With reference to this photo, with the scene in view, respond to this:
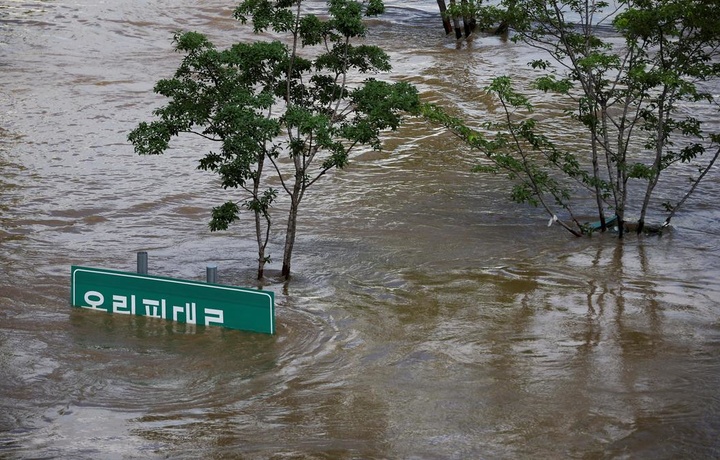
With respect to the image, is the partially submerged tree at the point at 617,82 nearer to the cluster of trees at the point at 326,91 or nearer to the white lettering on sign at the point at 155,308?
the cluster of trees at the point at 326,91

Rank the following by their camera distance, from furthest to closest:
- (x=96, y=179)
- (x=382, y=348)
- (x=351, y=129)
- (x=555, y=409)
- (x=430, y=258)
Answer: (x=96, y=179) → (x=430, y=258) → (x=351, y=129) → (x=382, y=348) → (x=555, y=409)

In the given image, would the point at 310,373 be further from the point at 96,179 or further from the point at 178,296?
the point at 96,179

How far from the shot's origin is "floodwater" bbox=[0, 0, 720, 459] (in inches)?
311

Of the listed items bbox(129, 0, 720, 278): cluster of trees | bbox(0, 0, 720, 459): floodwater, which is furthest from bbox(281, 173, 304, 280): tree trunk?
bbox(0, 0, 720, 459): floodwater

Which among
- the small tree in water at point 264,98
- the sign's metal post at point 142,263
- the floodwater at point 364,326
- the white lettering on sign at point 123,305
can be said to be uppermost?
the small tree in water at point 264,98

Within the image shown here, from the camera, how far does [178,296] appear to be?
1005 cm

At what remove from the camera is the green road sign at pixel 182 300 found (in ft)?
32.4

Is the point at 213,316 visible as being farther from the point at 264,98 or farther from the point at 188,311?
the point at 264,98

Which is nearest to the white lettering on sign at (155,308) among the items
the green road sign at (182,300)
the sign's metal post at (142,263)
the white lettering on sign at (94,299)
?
the green road sign at (182,300)

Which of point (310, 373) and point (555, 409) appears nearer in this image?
point (555, 409)

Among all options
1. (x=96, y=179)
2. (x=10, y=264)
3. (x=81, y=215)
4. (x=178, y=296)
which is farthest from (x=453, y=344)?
(x=96, y=179)

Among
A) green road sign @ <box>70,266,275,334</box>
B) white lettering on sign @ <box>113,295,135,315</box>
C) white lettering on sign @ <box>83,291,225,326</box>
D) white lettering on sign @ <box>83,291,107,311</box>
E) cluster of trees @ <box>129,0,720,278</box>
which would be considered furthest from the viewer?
cluster of trees @ <box>129,0,720,278</box>

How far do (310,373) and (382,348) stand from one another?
0.94 meters

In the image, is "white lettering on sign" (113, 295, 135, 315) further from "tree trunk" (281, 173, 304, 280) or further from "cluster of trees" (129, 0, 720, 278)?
"tree trunk" (281, 173, 304, 280)
